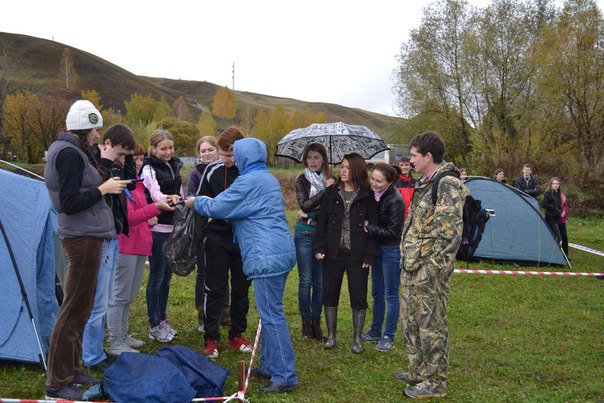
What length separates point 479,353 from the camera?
5.87 metres

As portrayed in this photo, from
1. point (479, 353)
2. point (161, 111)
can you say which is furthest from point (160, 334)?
point (161, 111)

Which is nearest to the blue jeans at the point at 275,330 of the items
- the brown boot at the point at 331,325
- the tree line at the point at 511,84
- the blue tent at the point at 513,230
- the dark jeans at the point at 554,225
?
the brown boot at the point at 331,325

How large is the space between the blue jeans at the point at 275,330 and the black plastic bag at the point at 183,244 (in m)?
1.02

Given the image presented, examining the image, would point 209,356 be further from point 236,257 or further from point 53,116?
point 53,116

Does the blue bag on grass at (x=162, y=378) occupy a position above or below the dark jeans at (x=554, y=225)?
below

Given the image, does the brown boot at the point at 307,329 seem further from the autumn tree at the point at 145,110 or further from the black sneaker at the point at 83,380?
the autumn tree at the point at 145,110

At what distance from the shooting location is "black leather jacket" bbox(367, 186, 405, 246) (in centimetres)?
574

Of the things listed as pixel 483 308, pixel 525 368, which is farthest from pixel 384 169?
pixel 483 308

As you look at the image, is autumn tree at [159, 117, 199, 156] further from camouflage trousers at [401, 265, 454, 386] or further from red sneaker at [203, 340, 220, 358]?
camouflage trousers at [401, 265, 454, 386]

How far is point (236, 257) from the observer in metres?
5.31

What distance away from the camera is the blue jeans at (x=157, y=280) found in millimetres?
5645

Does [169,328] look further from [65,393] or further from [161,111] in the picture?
[161,111]

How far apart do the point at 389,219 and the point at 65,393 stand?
137 inches

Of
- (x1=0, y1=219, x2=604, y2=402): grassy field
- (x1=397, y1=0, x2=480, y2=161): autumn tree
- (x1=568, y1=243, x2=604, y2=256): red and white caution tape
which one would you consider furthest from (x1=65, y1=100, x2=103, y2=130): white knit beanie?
(x1=397, y1=0, x2=480, y2=161): autumn tree
